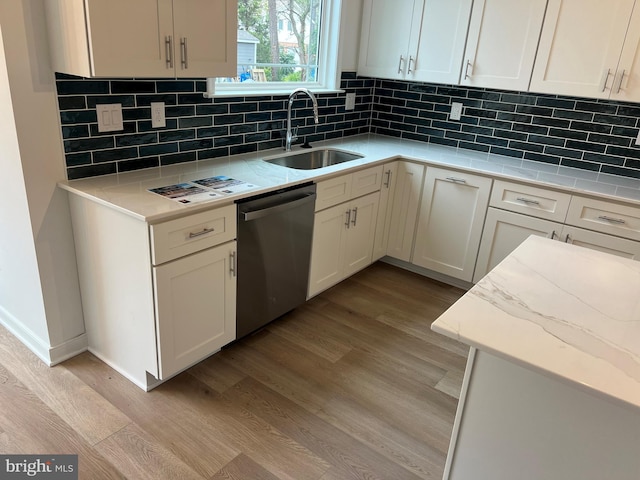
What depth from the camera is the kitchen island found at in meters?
1.10

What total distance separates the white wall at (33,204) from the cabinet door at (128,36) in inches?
11.7

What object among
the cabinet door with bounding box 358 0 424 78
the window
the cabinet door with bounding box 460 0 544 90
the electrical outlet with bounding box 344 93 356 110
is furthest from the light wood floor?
the cabinet door with bounding box 358 0 424 78

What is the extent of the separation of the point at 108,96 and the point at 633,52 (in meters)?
2.66

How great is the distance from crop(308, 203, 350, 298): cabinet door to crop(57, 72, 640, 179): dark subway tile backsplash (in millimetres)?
645

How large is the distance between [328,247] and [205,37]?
134cm

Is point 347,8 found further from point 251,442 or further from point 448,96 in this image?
point 251,442

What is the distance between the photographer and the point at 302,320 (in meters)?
2.86

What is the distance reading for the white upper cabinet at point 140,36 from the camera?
180 cm

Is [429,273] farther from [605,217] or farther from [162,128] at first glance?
[162,128]

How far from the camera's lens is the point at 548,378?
118 centimetres

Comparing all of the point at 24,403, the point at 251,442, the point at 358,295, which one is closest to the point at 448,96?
the point at 358,295

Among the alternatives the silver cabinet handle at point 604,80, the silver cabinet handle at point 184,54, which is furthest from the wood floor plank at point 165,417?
the silver cabinet handle at point 604,80

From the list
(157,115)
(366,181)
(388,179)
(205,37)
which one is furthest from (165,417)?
(388,179)

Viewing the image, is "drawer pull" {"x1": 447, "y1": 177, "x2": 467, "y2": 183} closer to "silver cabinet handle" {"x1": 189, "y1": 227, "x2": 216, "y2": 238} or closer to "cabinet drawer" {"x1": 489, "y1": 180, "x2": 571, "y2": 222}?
"cabinet drawer" {"x1": 489, "y1": 180, "x2": 571, "y2": 222}
